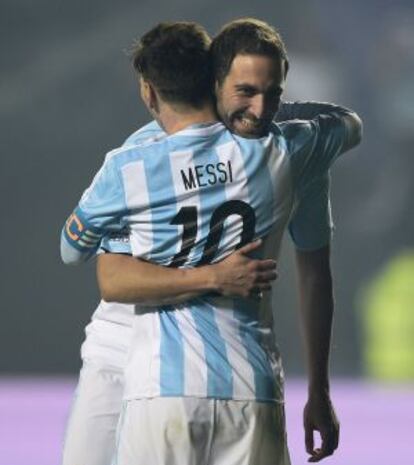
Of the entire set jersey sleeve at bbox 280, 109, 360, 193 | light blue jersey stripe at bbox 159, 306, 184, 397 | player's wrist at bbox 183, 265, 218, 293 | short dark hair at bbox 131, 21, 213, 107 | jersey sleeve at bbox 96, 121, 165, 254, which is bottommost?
light blue jersey stripe at bbox 159, 306, 184, 397

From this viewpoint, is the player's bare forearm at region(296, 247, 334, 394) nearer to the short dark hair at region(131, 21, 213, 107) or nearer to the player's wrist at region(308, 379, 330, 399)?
the player's wrist at region(308, 379, 330, 399)

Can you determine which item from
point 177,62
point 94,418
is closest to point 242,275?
point 177,62

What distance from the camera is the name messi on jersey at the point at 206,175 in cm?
319

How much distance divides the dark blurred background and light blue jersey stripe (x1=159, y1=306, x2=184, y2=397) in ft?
21.4

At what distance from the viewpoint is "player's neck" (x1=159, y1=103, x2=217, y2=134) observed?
323 centimetres

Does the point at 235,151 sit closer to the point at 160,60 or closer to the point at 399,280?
the point at 160,60

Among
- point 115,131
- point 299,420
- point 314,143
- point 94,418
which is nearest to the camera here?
point 314,143

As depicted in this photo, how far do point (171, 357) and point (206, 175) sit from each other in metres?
0.35

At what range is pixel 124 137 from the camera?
997 cm

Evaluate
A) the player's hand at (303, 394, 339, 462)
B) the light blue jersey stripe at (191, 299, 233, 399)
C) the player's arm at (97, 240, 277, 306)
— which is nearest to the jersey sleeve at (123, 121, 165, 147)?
the player's arm at (97, 240, 277, 306)

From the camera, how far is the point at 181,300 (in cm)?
320

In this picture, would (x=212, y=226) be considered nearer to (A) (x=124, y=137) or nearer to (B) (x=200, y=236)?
(B) (x=200, y=236)

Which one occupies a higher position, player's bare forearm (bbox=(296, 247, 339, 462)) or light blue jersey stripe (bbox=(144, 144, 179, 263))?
light blue jersey stripe (bbox=(144, 144, 179, 263))

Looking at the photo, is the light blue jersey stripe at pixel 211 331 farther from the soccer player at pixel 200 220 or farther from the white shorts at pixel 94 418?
the white shorts at pixel 94 418
